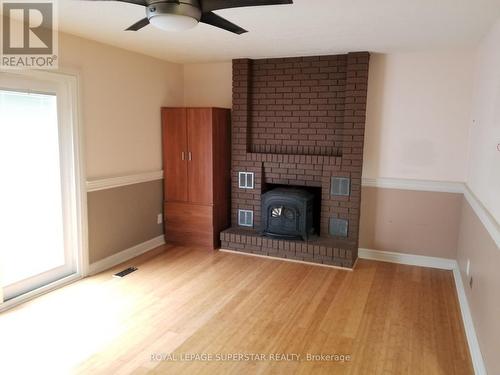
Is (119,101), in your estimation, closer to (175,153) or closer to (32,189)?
(175,153)

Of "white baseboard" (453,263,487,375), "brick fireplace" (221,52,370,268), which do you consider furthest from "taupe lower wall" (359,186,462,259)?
"white baseboard" (453,263,487,375)

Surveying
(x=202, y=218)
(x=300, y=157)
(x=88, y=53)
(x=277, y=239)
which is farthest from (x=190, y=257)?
(x=88, y=53)

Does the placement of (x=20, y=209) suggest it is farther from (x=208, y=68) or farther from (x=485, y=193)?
(x=485, y=193)

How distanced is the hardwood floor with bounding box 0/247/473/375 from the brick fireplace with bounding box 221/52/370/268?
482 millimetres

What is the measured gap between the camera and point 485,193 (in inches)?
110

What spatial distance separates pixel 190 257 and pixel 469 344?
2778 mm

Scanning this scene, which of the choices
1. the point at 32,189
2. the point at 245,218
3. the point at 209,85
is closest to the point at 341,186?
the point at 245,218

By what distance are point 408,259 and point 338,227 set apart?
821 mm

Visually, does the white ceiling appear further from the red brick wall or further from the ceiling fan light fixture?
the ceiling fan light fixture

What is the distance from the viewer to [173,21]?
1.89 meters

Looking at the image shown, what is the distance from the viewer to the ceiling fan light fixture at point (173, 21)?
186 cm

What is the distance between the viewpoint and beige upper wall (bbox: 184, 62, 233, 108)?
4.90m

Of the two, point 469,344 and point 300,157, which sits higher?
point 300,157

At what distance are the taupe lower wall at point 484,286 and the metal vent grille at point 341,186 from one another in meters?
1.20
